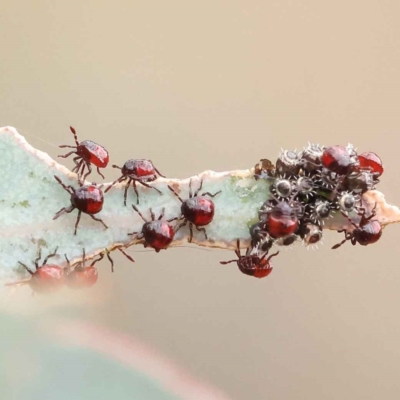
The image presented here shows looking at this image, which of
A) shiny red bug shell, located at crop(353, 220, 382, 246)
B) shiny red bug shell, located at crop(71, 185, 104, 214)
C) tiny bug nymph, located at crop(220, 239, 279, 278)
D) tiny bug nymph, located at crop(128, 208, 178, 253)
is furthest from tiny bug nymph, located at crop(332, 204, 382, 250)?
shiny red bug shell, located at crop(71, 185, 104, 214)

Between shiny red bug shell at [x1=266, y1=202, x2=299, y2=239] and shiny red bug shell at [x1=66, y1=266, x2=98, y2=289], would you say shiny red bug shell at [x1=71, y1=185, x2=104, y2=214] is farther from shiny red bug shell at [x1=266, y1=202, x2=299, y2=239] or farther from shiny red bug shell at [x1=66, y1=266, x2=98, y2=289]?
Answer: shiny red bug shell at [x1=266, y1=202, x2=299, y2=239]

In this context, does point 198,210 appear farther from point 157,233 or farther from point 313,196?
point 313,196

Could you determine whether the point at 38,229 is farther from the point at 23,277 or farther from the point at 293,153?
the point at 293,153

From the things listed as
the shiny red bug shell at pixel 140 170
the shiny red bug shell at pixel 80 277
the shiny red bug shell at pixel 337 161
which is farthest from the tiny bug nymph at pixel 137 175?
the shiny red bug shell at pixel 337 161

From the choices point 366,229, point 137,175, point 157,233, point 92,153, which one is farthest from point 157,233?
point 366,229

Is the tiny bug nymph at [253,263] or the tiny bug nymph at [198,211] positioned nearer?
the tiny bug nymph at [198,211]

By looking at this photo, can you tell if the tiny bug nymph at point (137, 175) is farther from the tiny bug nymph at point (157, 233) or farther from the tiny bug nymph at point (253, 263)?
the tiny bug nymph at point (253, 263)

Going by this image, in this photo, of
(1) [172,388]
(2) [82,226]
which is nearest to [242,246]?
(2) [82,226]
